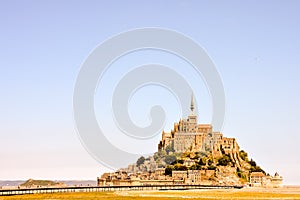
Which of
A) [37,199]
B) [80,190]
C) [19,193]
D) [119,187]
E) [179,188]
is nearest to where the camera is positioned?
[37,199]

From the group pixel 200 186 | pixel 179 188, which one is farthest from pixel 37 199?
pixel 200 186

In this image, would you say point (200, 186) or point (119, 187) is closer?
point (119, 187)

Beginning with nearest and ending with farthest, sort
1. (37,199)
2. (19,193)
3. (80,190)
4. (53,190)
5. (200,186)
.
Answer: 1. (37,199)
2. (19,193)
3. (53,190)
4. (80,190)
5. (200,186)

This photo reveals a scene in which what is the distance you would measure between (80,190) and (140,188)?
27687 mm

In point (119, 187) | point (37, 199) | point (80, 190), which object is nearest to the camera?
point (37, 199)

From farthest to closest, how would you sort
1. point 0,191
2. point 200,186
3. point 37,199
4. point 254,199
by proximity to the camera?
point 200,186, point 0,191, point 254,199, point 37,199

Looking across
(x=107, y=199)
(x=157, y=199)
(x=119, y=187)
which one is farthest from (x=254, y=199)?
(x=119, y=187)

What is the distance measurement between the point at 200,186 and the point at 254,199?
286ft

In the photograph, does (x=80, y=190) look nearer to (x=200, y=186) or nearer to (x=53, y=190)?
(x=53, y=190)

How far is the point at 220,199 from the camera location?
10694cm

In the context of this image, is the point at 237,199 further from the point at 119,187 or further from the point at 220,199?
the point at 119,187

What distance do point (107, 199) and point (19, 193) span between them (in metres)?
34.4

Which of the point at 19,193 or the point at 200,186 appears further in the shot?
the point at 200,186

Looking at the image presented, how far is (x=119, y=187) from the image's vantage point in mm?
170000
